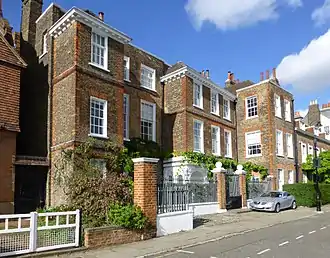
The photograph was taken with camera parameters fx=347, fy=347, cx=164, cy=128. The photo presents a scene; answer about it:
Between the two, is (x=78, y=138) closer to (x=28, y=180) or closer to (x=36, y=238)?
(x=28, y=180)

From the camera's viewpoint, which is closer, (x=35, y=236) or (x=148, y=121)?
(x=35, y=236)

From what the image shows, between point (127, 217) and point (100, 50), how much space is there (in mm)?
10747

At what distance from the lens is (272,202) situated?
846 inches

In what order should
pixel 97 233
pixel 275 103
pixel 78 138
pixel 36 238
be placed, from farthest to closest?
1. pixel 275 103
2. pixel 78 138
3. pixel 97 233
4. pixel 36 238

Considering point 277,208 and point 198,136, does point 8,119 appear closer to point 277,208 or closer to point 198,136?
point 198,136

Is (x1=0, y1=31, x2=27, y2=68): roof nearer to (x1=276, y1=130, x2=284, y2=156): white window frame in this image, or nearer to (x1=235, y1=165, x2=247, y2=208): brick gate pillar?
(x1=235, y1=165, x2=247, y2=208): brick gate pillar

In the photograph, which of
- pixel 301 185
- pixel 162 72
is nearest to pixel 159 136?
pixel 162 72

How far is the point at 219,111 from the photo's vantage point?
2917cm

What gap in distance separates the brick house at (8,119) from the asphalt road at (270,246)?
9314 millimetres

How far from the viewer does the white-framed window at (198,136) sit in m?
25.4

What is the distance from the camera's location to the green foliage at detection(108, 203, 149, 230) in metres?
11.0

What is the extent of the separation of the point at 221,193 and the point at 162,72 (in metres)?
10.5

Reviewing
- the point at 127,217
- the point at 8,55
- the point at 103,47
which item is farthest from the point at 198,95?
the point at 127,217

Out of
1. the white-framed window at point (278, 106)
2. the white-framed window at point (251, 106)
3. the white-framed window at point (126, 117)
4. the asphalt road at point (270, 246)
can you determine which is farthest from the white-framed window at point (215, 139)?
the asphalt road at point (270, 246)
